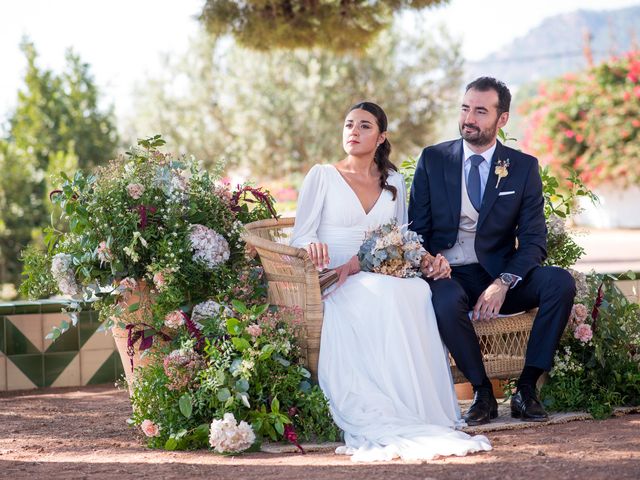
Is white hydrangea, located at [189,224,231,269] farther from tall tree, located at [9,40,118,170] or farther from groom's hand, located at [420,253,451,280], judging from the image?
tall tree, located at [9,40,118,170]

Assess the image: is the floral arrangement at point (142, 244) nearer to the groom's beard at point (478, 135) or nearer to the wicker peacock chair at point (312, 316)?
the wicker peacock chair at point (312, 316)

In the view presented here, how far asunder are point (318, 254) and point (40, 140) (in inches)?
378

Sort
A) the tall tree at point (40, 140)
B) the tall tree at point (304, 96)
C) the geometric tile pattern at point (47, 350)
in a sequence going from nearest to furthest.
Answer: the geometric tile pattern at point (47, 350) → the tall tree at point (40, 140) → the tall tree at point (304, 96)

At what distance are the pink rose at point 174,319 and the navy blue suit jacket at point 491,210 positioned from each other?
1.32 meters

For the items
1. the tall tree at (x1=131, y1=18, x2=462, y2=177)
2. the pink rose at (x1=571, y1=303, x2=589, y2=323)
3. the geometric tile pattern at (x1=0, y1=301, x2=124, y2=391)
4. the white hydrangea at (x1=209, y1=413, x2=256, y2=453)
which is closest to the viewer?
the white hydrangea at (x1=209, y1=413, x2=256, y2=453)

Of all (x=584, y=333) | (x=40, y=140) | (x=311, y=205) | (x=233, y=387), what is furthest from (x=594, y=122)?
(x=233, y=387)

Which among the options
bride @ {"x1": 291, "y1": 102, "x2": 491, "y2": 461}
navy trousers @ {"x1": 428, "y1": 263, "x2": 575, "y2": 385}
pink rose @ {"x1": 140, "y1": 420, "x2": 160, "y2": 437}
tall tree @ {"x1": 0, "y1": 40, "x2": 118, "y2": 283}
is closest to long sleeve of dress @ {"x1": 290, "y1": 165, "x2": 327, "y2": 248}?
bride @ {"x1": 291, "y1": 102, "x2": 491, "y2": 461}

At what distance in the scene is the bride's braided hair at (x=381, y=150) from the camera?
15.3ft

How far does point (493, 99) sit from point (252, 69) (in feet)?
63.2

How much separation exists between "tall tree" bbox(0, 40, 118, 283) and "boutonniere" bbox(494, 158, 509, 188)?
25.6ft

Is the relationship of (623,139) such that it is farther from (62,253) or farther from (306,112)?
(62,253)

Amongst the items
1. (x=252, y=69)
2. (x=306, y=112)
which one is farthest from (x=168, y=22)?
(x=306, y=112)

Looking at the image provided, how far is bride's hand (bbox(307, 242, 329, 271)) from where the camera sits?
4.10m

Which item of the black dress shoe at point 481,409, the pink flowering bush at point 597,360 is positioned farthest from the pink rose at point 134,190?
the pink flowering bush at point 597,360
